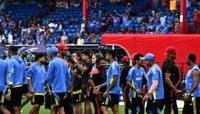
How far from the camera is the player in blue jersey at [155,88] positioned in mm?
14789

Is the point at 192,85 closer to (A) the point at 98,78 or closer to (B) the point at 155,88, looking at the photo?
(B) the point at 155,88

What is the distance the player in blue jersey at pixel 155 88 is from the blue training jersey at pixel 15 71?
3291mm

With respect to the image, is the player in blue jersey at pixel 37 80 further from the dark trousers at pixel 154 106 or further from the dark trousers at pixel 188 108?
the dark trousers at pixel 188 108

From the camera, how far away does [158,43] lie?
28469 millimetres

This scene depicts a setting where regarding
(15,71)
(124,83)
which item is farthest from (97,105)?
(15,71)

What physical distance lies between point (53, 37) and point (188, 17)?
750 cm

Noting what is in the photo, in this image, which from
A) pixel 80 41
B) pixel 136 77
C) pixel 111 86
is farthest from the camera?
pixel 80 41

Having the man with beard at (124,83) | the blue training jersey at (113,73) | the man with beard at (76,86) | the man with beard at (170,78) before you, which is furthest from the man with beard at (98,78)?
the man with beard at (170,78)

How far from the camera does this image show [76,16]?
40.6 meters

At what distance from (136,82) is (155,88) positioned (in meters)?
2.00

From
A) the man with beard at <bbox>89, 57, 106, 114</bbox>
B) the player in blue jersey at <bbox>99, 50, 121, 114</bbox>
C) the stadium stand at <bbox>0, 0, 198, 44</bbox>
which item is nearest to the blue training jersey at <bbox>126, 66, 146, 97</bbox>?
the player in blue jersey at <bbox>99, 50, 121, 114</bbox>

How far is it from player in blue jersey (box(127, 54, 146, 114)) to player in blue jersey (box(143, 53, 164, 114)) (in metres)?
1.33

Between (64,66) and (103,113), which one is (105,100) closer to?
(103,113)

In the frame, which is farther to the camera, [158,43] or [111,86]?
[158,43]
